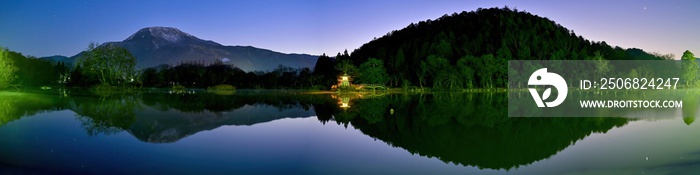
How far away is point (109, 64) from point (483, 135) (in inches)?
2829

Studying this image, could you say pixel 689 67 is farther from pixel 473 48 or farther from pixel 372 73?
pixel 372 73

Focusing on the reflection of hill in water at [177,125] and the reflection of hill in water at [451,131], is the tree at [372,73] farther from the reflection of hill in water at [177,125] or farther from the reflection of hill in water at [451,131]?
the reflection of hill in water at [177,125]

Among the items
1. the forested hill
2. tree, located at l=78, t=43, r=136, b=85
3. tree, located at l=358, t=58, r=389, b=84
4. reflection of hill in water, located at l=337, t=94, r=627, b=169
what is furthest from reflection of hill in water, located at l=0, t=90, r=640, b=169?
tree, located at l=358, t=58, r=389, b=84

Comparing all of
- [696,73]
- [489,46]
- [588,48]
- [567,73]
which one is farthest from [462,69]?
[588,48]

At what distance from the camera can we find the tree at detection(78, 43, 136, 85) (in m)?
73.9

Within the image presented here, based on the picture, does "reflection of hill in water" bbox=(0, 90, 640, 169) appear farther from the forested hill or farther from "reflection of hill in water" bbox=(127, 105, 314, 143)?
the forested hill

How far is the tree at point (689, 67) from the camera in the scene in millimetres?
82938

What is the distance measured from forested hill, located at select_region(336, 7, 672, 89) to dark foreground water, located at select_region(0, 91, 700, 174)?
6243 centimetres

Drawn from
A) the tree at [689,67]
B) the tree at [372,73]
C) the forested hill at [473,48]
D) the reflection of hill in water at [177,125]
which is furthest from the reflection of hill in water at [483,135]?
the tree at [689,67]

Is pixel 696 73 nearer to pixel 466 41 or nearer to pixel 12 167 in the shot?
pixel 466 41

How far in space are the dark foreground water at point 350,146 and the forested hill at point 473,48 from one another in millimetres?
62434

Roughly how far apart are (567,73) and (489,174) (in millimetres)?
86463

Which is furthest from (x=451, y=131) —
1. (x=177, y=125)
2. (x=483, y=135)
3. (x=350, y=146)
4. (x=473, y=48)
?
(x=473, y=48)

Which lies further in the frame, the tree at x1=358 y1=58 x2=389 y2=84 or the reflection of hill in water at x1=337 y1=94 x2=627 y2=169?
the tree at x1=358 y1=58 x2=389 y2=84
